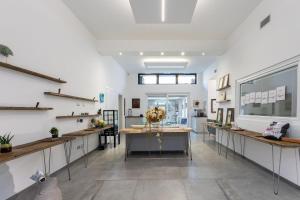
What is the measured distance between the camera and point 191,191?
10.2ft

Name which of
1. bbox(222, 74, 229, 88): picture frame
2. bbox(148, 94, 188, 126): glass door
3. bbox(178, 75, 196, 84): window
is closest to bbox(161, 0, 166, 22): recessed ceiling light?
bbox(222, 74, 229, 88): picture frame

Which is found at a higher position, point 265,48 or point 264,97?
point 265,48

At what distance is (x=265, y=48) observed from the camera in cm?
409

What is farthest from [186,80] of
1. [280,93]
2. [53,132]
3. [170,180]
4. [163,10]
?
[53,132]

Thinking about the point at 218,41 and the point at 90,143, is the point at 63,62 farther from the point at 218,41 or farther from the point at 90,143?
the point at 218,41

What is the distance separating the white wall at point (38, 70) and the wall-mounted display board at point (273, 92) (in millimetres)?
4259

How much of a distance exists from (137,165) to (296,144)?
3053mm

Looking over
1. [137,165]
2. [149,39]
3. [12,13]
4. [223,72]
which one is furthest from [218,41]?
[12,13]

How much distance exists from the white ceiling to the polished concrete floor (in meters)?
3.33

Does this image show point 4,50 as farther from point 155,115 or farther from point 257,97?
point 257,97

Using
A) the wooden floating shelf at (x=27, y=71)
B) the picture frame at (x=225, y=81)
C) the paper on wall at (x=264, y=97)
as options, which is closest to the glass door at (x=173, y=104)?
the picture frame at (x=225, y=81)

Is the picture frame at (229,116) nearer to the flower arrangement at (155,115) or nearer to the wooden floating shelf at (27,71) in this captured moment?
the flower arrangement at (155,115)

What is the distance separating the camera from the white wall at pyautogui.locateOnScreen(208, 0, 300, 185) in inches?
127

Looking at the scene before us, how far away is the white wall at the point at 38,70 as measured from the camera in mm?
2648
